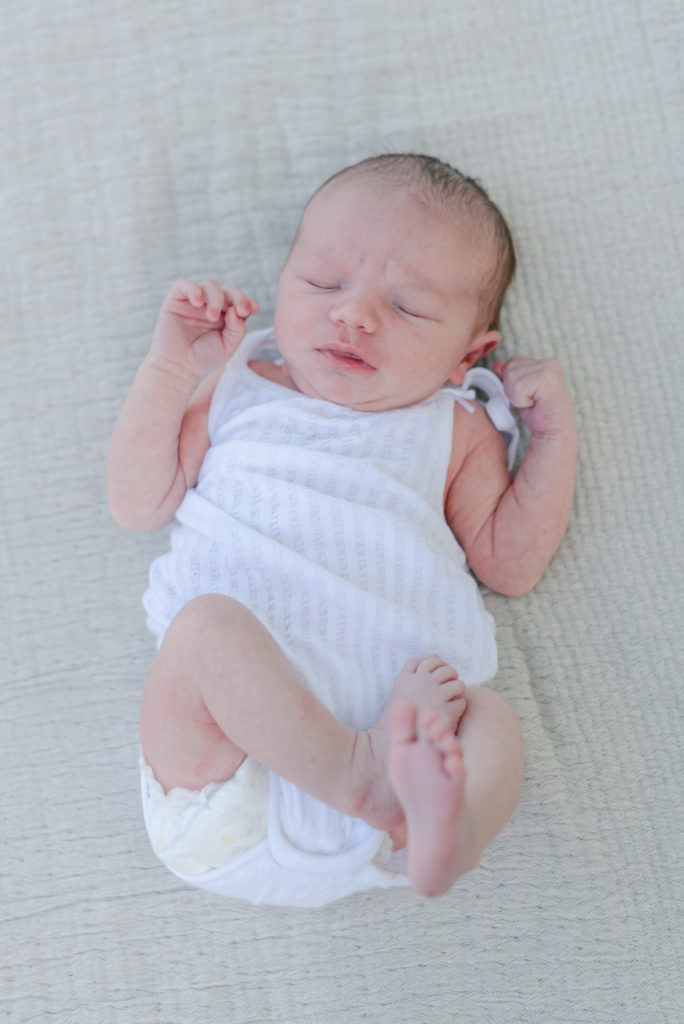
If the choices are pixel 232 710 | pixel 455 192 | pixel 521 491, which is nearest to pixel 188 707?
pixel 232 710

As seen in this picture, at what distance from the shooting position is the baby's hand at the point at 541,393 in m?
1.28

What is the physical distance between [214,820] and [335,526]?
381 mm

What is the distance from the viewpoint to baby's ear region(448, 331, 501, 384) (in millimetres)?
1284

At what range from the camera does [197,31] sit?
1.44m

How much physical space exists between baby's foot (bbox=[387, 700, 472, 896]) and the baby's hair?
635 millimetres

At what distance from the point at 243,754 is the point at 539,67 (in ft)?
3.70

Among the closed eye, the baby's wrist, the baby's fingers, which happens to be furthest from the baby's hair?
the baby's wrist

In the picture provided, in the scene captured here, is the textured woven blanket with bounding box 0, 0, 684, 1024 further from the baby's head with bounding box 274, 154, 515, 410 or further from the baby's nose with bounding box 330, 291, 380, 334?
the baby's nose with bounding box 330, 291, 380, 334

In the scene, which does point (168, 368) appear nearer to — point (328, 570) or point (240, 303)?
point (240, 303)

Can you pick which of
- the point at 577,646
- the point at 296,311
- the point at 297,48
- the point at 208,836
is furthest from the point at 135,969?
the point at 297,48

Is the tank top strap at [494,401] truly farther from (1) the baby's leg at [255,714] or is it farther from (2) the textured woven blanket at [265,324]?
(1) the baby's leg at [255,714]

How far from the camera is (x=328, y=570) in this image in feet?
3.72

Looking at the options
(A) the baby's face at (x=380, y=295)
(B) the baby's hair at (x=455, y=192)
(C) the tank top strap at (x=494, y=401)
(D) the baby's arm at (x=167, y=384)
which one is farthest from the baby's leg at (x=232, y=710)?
(B) the baby's hair at (x=455, y=192)

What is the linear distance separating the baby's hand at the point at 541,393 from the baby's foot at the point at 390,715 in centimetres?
40
